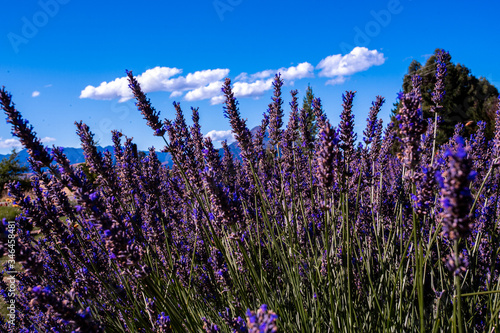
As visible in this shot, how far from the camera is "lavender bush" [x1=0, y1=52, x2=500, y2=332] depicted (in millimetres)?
1498

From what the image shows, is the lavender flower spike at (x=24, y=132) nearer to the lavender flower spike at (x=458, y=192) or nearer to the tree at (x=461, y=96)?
the lavender flower spike at (x=458, y=192)

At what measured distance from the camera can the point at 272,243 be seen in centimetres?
302

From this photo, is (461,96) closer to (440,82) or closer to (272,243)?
(440,82)

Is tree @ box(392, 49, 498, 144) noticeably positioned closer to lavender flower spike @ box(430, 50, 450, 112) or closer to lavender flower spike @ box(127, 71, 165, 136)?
lavender flower spike @ box(430, 50, 450, 112)

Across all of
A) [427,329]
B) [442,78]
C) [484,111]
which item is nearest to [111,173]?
[427,329]

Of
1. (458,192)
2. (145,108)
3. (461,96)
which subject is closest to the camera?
(458,192)

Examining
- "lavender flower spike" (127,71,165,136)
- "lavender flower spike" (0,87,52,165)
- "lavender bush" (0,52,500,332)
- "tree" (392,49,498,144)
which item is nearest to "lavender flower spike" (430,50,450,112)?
"lavender bush" (0,52,500,332)

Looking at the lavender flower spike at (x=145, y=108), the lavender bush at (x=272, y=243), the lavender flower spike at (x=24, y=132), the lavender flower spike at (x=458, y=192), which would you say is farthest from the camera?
the lavender flower spike at (x=145, y=108)

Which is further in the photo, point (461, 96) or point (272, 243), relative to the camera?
point (461, 96)

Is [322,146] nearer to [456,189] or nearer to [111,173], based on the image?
[456,189]

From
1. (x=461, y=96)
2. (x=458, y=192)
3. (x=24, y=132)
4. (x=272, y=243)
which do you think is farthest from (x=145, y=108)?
(x=461, y=96)

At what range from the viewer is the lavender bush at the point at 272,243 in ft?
4.91

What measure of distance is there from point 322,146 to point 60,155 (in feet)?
6.98

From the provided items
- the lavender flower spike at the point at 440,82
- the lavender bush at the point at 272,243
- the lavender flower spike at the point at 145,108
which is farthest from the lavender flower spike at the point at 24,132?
the lavender flower spike at the point at 440,82
